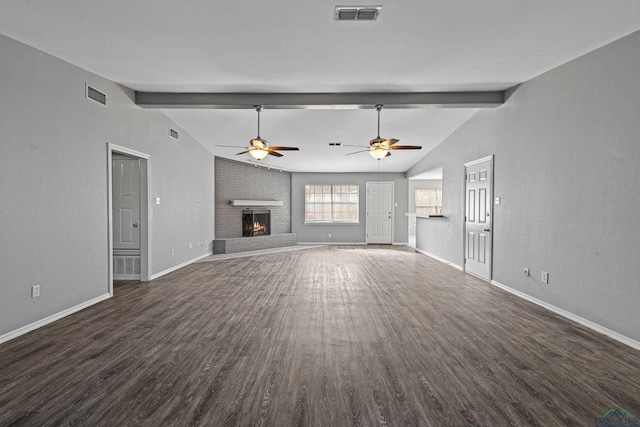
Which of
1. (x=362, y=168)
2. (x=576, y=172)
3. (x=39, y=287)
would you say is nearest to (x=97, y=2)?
(x=39, y=287)

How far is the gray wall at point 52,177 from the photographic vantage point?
3.07 meters

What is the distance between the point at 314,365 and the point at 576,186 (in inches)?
133

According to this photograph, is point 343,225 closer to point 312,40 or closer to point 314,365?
point 312,40

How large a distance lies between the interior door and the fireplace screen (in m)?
4.25

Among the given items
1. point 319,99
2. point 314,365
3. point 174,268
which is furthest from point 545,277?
point 174,268

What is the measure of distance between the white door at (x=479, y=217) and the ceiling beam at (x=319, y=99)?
1.06 meters

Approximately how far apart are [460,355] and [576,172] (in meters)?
2.50

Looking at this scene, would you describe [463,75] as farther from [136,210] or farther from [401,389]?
[136,210]

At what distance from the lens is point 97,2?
2.68 meters

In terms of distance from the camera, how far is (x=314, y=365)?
8.25 feet

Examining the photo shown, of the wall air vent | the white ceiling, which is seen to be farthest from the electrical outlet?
the wall air vent

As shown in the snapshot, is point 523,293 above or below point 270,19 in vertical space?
below

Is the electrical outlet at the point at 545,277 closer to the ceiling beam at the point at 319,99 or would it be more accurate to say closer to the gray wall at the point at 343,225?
the ceiling beam at the point at 319,99

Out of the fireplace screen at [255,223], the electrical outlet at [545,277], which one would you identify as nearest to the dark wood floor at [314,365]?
the electrical outlet at [545,277]
